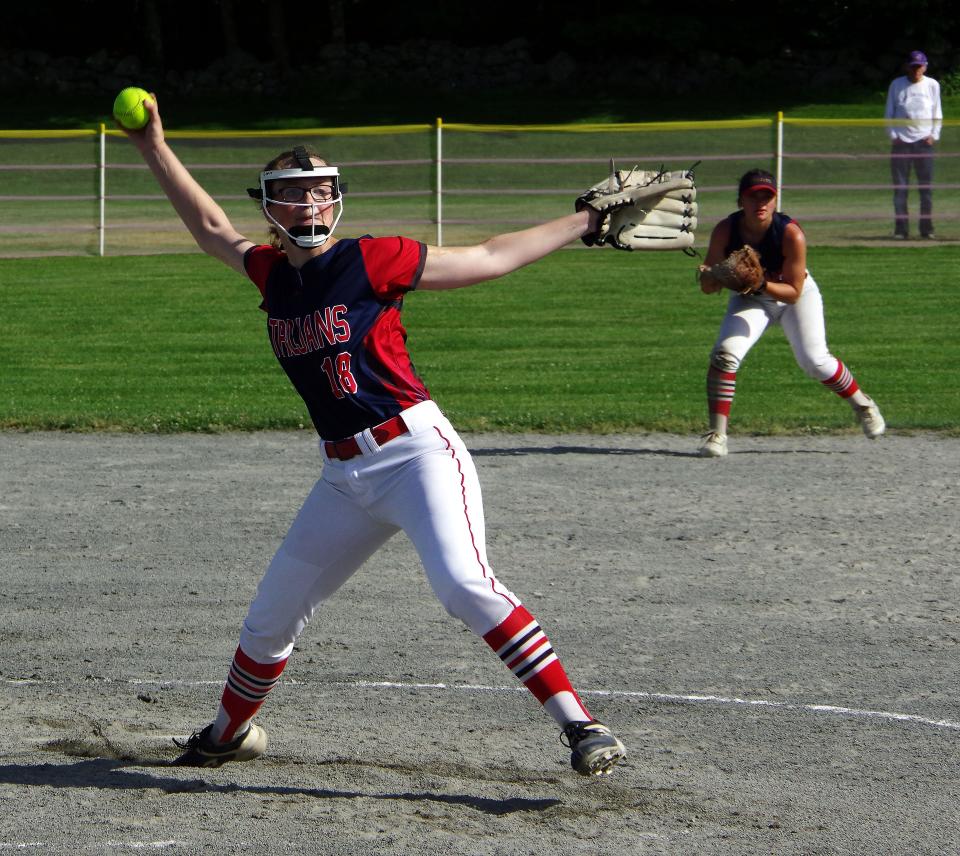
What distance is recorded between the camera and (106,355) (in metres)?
15.1

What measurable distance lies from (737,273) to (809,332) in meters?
0.88

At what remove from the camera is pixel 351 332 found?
490 cm

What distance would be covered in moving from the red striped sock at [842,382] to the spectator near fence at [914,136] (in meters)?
12.9

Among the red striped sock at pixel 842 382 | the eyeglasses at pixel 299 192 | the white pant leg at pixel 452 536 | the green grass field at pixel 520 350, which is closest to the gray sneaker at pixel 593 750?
the white pant leg at pixel 452 536

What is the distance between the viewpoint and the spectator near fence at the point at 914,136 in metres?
23.0

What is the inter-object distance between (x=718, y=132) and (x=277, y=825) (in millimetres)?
30911

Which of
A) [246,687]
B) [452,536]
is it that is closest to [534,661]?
[452,536]

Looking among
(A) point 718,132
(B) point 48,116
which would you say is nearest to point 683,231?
(A) point 718,132

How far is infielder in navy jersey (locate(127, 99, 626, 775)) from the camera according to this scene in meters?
4.81

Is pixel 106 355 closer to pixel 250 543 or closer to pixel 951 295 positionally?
pixel 250 543

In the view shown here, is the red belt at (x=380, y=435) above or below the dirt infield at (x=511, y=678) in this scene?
above

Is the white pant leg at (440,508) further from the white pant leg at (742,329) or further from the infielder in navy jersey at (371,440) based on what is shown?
the white pant leg at (742,329)

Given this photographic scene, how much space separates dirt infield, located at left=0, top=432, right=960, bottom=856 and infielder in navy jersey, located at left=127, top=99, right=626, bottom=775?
43cm

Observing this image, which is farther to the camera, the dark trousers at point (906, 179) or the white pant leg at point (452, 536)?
the dark trousers at point (906, 179)
